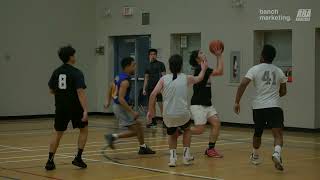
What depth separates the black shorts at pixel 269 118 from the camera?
1034cm

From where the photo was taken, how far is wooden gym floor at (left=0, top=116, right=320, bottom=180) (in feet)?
32.6

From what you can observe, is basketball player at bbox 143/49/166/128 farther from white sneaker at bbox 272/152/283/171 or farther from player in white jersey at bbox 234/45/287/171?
white sneaker at bbox 272/152/283/171

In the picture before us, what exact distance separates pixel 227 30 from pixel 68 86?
9837mm

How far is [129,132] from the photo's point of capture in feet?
40.2

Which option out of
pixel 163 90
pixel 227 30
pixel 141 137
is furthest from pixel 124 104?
pixel 227 30

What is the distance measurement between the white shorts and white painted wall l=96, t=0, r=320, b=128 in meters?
6.17

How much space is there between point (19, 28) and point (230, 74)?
7.56 meters

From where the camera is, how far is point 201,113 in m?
12.0

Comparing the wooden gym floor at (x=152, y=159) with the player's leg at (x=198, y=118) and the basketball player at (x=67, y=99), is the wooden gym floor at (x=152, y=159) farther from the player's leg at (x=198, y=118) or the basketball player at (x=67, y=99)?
the basketball player at (x=67, y=99)

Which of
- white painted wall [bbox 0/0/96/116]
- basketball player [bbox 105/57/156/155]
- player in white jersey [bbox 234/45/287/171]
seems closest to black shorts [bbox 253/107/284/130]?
player in white jersey [bbox 234/45/287/171]

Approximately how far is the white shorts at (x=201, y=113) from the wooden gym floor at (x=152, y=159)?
2.33ft

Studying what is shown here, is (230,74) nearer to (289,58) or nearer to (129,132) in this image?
(289,58)

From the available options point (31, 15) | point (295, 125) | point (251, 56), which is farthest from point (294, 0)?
point (31, 15)

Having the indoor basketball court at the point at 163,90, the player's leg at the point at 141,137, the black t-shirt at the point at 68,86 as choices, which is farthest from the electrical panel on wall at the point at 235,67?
the black t-shirt at the point at 68,86
